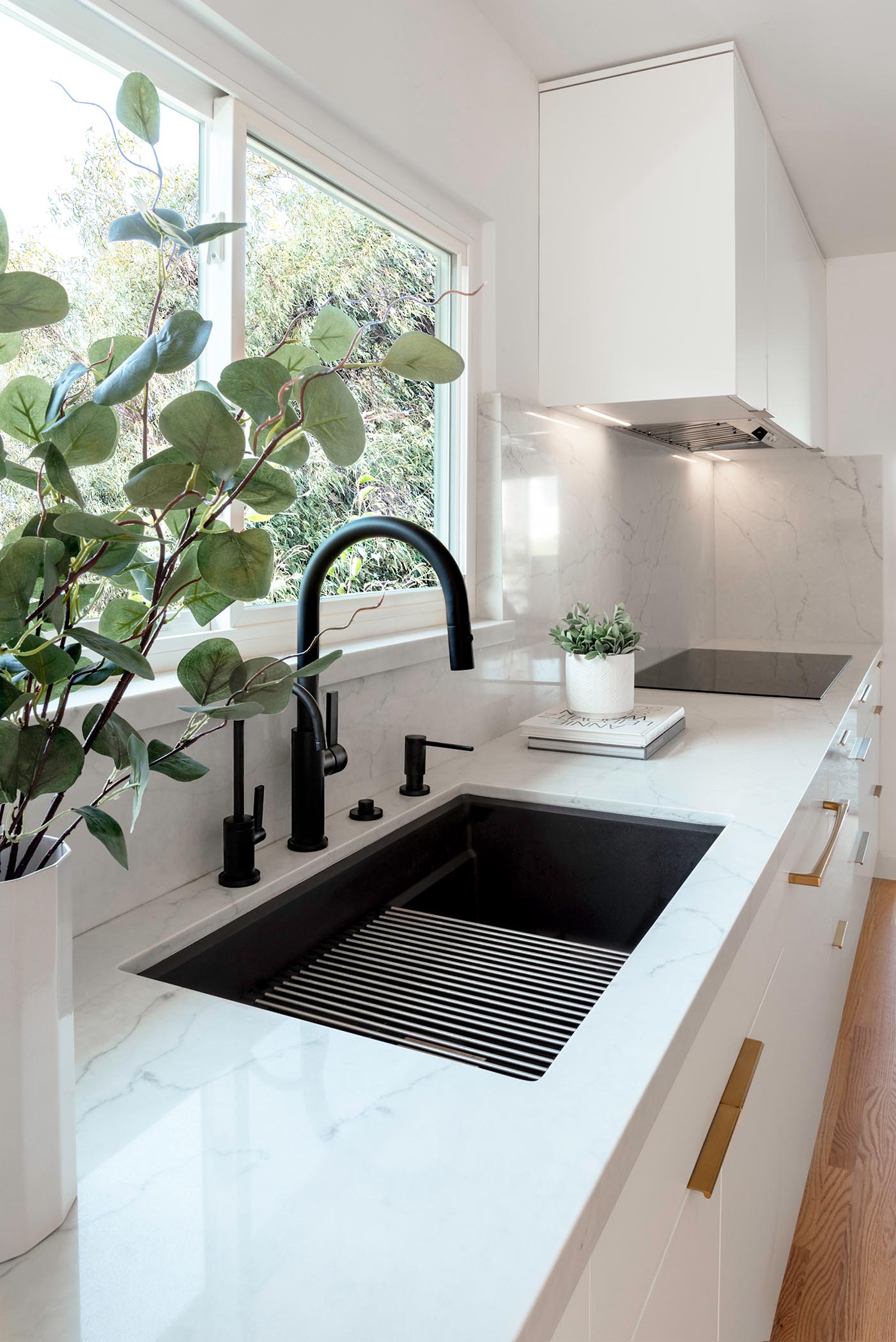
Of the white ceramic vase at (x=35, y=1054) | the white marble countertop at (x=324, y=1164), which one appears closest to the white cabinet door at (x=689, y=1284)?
the white marble countertop at (x=324, y=1164)

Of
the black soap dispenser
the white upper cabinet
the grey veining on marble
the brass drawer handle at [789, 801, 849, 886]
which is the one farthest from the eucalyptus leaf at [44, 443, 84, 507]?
the grey veining on marble

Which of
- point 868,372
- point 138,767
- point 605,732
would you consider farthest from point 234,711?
point 868,372

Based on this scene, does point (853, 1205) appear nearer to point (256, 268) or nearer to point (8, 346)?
point (256, 268)

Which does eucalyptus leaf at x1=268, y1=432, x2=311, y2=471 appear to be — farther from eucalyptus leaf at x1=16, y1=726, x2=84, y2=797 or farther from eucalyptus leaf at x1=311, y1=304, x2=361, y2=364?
eucalyptus leaf at x1=16, y1=726, x2=84, y2=797

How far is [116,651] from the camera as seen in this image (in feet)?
1.60

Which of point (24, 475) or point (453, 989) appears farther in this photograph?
point (453, 989)

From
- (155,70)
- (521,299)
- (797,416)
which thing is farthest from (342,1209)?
(797,416)

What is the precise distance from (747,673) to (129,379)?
258cm

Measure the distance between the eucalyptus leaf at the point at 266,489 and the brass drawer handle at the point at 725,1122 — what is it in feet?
2.44

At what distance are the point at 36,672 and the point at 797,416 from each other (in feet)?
9.57

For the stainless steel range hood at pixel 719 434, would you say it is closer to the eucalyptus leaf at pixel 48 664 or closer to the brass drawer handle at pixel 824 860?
the brass drawer handle at pixel 824 860

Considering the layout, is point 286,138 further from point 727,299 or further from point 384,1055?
point 384,1055

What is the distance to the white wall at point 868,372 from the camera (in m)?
3.67

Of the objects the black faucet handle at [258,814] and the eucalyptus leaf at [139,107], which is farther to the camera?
the black faucet handle at [258,814]
